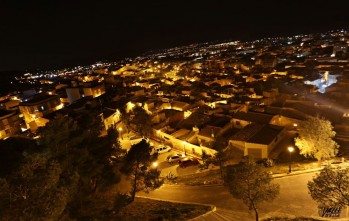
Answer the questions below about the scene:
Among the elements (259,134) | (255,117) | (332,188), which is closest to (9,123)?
(255,117)

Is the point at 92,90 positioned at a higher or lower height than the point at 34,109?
lower

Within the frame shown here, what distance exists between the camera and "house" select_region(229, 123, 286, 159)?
974 inches

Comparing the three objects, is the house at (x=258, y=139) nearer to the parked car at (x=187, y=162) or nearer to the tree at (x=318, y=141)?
the tree at (x=318, y=141)

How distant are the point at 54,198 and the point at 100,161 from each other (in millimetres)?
9090

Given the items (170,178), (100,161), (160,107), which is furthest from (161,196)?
(160,107)

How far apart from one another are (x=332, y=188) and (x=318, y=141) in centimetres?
1034

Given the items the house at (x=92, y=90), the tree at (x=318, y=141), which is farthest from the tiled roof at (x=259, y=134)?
the house at (x=92, y=90)

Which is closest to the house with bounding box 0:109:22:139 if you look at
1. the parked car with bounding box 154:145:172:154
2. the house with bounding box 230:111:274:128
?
the parked car with bounding box 154:145:172:154

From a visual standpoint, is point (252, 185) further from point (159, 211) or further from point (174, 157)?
point (174, 157)

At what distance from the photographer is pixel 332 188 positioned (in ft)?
38.7

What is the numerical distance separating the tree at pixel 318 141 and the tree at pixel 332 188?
31.2ft

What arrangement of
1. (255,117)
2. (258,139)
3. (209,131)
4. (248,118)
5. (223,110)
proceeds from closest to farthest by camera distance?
(258,139)
(209,131)
(255,117)
(248,118)
(223,110)

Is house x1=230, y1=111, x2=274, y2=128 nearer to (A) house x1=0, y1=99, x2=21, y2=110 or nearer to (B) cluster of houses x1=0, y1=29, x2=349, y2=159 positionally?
(B) cluster of houses x1=0, y1=29, x2=349, y2=159

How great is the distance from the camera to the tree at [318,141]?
68.4 ft
